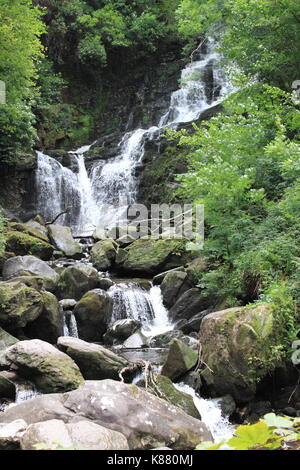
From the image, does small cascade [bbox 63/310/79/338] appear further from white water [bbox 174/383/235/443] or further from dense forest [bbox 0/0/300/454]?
white water [bbox 174/383/235/443]

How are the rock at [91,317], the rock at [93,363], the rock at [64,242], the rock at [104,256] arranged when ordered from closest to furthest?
the rock at [93,363], the rock at [91,317], the rock at [104,256], the rock at [64,242]

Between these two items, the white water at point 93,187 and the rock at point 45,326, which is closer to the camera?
the rock at point 45,326

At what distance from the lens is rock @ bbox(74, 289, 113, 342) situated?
32.5 ft

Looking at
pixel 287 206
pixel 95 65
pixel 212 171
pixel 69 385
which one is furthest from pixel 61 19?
pixel 69 385

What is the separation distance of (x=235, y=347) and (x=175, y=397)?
45.7 inches

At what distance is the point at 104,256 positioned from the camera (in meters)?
13.7

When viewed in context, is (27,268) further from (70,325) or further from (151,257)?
(151,257)

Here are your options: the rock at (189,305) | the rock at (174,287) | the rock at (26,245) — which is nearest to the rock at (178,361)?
the rock at (189,305)

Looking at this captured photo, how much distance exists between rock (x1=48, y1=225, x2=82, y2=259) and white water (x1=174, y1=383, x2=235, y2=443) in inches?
356

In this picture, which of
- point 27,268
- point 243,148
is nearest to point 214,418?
point 243,148

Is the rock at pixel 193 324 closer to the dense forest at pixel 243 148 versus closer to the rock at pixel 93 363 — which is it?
the dense forest at pixel 243 148

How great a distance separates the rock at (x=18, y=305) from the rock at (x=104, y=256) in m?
4.84

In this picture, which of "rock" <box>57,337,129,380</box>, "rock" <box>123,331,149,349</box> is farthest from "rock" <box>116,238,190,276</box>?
"rock" <box>57,337,129,380</box>

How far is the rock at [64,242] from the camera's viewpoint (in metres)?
14.7
